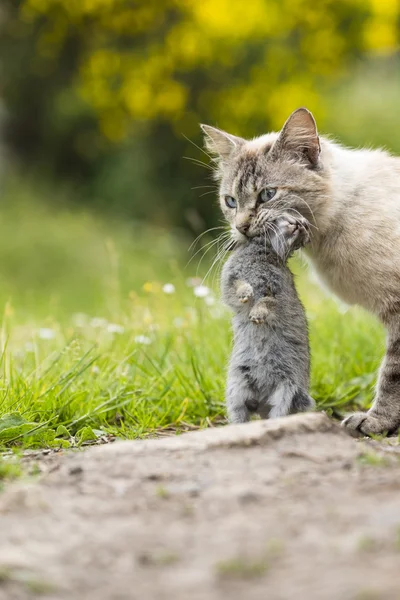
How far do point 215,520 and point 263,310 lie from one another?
1.35 meters

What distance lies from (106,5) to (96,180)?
3095 mm

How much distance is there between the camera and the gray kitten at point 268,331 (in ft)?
11.6

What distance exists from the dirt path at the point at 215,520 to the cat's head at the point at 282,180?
3.67ft

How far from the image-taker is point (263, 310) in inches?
137

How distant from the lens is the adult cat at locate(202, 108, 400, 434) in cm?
384

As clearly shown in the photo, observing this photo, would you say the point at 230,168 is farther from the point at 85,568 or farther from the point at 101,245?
the point at 101,245

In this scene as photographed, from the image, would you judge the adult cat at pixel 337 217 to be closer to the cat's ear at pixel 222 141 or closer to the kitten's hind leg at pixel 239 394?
the cat's ear at pixel 222 141

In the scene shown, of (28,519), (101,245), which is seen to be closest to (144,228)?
(101,245)

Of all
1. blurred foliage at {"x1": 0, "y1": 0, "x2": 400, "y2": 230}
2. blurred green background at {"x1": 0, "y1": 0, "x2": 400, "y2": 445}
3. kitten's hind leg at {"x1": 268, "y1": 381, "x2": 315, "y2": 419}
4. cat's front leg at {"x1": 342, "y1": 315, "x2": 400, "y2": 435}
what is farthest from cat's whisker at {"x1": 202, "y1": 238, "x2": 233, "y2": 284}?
blurred foliage at {"x1": 0, "y1": 0, "x2": 400, "y2": 230}

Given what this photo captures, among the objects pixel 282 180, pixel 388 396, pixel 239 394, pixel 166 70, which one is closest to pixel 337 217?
pixel 282 180

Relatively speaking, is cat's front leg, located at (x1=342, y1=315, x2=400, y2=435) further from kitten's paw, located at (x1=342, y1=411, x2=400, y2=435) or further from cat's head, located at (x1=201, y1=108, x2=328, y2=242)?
cat's head, located at (x1=201, y1=108, x2=328, y2=242)

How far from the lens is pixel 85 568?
2.00 m

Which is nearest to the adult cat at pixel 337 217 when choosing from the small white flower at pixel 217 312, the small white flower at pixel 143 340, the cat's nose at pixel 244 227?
the cat's nose at pixel 244 227

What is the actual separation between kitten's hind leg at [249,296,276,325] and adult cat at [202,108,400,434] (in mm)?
376
